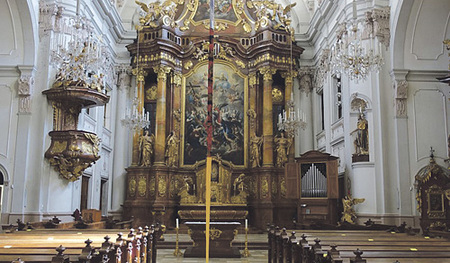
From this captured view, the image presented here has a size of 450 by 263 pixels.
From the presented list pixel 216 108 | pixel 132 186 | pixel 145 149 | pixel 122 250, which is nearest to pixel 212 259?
pixel 122 250

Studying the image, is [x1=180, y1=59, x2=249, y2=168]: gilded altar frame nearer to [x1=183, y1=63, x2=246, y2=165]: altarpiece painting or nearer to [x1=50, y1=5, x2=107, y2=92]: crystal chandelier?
[x1=183, y1=63, x2=246, y2=165]: altarpiece painting

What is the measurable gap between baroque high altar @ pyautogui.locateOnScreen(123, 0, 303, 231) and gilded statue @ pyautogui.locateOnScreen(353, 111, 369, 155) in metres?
4.46

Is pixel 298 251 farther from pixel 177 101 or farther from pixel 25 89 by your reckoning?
pixel 177 101

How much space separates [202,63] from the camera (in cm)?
1917

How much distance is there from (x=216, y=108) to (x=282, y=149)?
317 cm

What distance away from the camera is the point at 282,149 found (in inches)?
707

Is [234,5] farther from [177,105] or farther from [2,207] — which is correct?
[2,207]

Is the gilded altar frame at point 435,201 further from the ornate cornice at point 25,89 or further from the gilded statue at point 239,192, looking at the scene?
the ornate cornice at point 25,89

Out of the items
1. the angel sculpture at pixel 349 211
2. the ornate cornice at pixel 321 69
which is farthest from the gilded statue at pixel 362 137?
the ornate cornice at pixel 321 69

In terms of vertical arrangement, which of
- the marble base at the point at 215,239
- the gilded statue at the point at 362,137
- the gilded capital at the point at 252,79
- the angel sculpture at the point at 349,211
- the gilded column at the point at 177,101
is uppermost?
the gilded capital at the point at 252,79

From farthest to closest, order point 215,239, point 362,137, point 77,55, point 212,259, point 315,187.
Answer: point 315,187, point 362,137, point 215,239, point 212,259, point 77,55

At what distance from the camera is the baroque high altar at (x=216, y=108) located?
57.6 feet

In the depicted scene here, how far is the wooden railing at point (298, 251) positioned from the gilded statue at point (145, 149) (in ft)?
30.0

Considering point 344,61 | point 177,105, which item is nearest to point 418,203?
point 344,61
